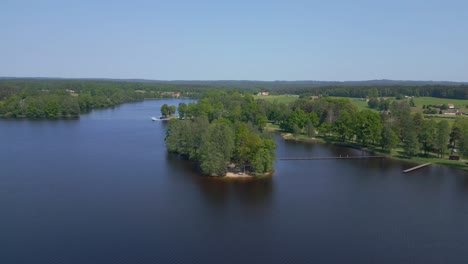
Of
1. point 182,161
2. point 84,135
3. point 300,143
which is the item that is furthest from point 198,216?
point 84,135

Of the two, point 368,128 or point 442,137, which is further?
point 368,128

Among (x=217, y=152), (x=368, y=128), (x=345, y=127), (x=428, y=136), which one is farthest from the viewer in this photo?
(x=345, y=127)

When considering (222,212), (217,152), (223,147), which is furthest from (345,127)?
(222,212)

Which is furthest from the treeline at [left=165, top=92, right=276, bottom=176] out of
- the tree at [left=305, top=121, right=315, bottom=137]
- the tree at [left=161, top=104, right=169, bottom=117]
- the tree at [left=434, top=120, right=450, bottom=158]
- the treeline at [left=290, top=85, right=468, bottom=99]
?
the treeline at [left=290, top=85, right=468, bottom=99]

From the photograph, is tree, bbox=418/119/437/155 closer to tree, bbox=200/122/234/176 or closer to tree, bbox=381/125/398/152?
tree, bbox=381/125/398/152

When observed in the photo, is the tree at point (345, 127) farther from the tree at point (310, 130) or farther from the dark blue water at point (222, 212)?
the dark blue water at point (222, 212)

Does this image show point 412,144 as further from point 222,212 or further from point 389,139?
point 222,212
